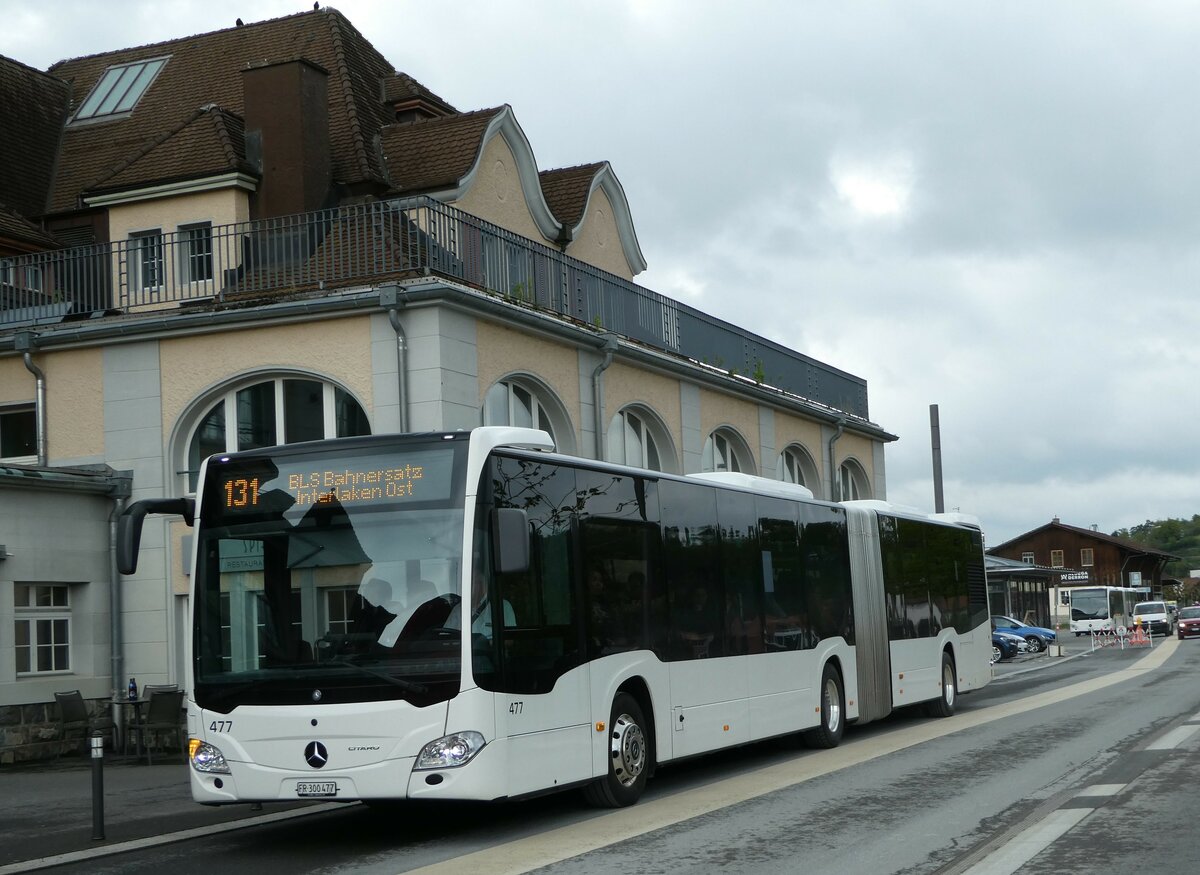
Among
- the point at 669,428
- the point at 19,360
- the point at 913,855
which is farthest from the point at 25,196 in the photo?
the point at 913,855

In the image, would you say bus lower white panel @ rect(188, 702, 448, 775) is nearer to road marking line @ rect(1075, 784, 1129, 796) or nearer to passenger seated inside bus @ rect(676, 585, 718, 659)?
passenger seated inside bus @ rect(676, 585, 718, 659)

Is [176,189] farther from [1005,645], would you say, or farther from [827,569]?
[1005,645]

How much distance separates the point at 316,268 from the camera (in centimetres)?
1970

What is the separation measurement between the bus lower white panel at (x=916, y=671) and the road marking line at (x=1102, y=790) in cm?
732

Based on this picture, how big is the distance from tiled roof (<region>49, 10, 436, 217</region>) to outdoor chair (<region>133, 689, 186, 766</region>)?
10096 millimetres

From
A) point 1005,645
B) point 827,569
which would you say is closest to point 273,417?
point 827,569

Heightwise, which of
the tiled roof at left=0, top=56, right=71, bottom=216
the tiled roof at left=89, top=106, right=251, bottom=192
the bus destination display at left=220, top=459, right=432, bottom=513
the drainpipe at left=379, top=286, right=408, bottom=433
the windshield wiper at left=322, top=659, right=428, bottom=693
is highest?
the tiled roof at left=0, top=56, right=71, bottom=216

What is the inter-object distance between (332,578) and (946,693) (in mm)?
13753

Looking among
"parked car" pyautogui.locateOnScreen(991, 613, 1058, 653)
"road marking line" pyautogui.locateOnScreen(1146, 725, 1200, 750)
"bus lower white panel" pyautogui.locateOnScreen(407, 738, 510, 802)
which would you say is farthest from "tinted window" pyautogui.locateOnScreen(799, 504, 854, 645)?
"parked car" pyautogui.locateOnScreen(991, 613, 1058, 653)

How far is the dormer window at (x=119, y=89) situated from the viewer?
94.7 ft

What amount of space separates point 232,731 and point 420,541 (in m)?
1.90

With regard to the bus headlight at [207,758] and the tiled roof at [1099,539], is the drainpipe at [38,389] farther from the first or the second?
the tiled roof at [1099,539]

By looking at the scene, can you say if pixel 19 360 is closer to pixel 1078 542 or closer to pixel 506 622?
pixel 506 622

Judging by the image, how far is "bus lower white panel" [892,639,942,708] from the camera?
19.8 meters
